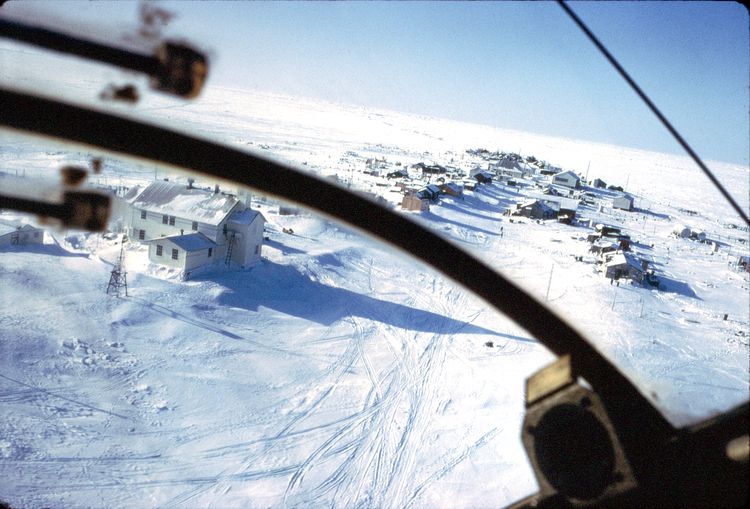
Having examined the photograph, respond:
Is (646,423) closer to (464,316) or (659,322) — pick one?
(464,316)

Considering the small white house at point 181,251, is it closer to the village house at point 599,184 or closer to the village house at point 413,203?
the village house at point 413,203

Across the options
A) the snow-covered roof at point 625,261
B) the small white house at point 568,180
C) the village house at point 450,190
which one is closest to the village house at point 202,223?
the snow-covered roof at point 625,261

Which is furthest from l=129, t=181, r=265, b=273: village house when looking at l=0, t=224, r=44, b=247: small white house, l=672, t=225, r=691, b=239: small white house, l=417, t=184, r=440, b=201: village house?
l=672, t=225, r=691, b=239: small white house

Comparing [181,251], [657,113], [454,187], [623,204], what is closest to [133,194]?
[181,251]

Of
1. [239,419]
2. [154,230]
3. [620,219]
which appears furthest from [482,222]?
[239,419]

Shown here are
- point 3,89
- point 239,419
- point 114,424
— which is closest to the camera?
point 3,89

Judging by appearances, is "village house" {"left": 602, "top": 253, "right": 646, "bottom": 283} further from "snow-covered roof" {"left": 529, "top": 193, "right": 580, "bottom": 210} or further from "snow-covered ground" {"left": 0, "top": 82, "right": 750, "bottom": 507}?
"snow-covered roof" {"left": 529, "top": 193, "right": 580, "bottom": 210}
